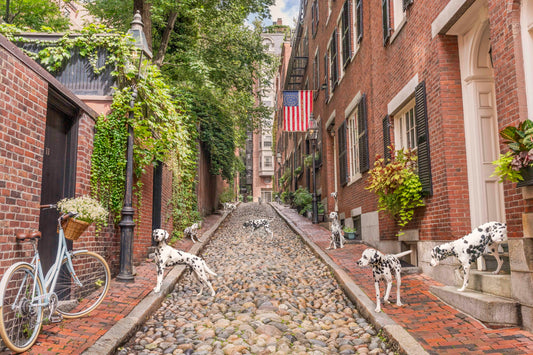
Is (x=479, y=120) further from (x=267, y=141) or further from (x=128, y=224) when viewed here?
(x=267, y=141)

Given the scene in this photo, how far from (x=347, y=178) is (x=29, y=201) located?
9788mm

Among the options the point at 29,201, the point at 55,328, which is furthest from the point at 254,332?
the point at 29,201

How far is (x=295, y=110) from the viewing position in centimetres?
1756

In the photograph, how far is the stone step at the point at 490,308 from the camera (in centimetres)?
441

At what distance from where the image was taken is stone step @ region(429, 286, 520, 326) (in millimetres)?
4414

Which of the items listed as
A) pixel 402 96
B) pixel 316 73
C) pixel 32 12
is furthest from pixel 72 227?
pixel 32 12

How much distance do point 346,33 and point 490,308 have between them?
34.5 ft

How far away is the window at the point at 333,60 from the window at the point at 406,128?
6.16 m

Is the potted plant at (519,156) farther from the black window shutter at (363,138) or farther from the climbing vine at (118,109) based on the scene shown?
the black window shutter at (363,138)

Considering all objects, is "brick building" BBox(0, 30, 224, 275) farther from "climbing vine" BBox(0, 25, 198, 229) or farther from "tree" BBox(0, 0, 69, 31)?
"tree" BBox(0, 0, 69, 31)

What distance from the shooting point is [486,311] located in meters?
4.51

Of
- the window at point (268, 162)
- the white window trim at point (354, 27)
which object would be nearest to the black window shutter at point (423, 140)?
the white window trim at point (354, 27)

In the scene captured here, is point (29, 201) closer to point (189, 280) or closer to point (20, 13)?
point (189, 280)

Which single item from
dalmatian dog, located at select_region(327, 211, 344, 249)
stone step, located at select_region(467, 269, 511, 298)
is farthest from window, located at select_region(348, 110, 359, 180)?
stone step, located at select_region(467, 269, 511, 298)
